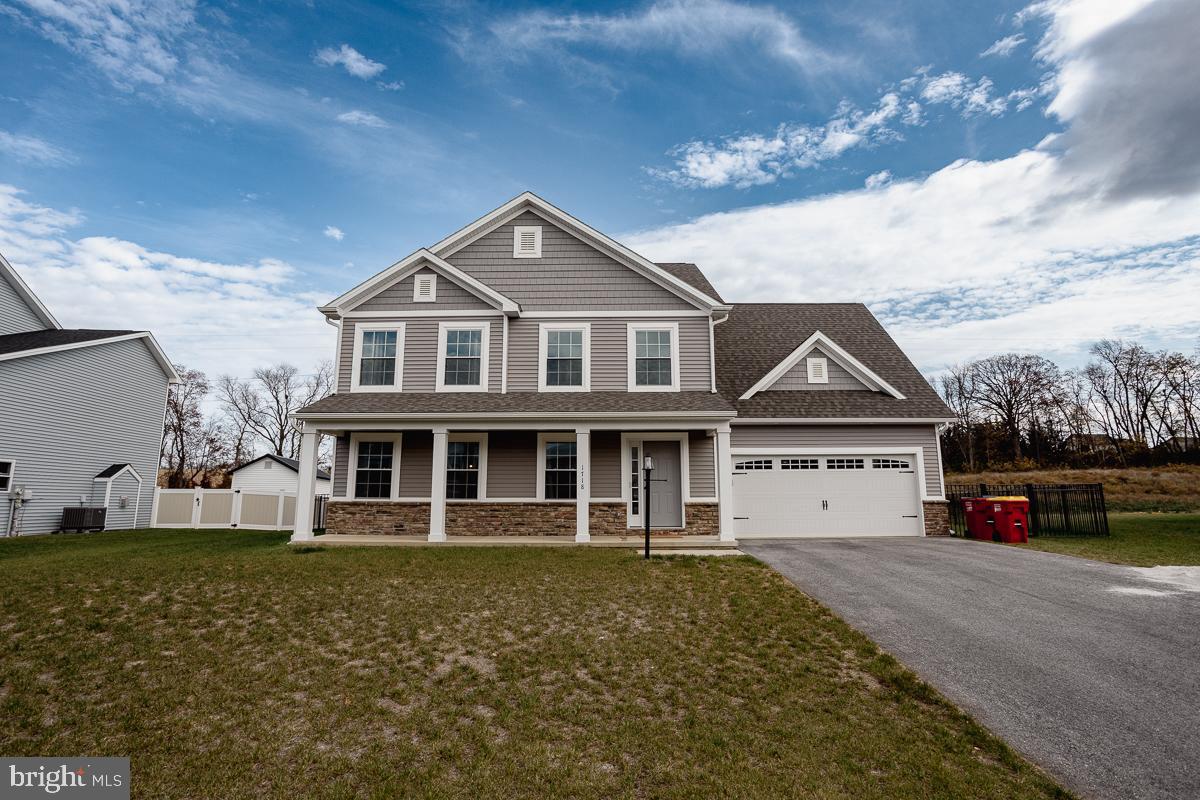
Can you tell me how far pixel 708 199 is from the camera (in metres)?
20.2

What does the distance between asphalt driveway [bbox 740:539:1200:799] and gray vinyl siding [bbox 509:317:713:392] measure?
5.46 meters

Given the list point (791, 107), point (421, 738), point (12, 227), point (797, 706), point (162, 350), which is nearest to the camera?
point (421, 738)

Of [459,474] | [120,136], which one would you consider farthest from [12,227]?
[459,474]

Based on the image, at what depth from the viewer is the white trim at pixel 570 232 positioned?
1455 cm

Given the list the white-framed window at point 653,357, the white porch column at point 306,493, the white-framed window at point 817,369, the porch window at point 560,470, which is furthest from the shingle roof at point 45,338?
the white-framed window at point 817,369

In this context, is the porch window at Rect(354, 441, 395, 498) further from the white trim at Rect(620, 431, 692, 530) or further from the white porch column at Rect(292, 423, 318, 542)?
the white trim at Rect(620, 431, 692, 530)

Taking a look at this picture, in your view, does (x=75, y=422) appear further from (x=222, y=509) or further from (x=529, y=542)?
(x=529, y=542)

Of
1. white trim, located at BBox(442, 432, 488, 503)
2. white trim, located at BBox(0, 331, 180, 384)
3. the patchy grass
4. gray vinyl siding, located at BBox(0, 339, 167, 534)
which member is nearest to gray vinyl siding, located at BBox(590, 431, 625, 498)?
white trim, located at BBox(442, 432, 488, 503)

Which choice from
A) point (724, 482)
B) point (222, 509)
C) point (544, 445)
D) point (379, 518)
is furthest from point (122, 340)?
point (724, 482)

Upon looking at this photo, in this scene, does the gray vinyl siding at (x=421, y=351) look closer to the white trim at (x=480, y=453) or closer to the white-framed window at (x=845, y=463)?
the white trim at (x=480, y=453)

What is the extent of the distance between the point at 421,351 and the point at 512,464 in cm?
381

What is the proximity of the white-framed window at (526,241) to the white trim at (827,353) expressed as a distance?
23.1 ft

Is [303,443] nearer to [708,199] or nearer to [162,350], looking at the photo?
[162,350]

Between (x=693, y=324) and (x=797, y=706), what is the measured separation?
437 inches
